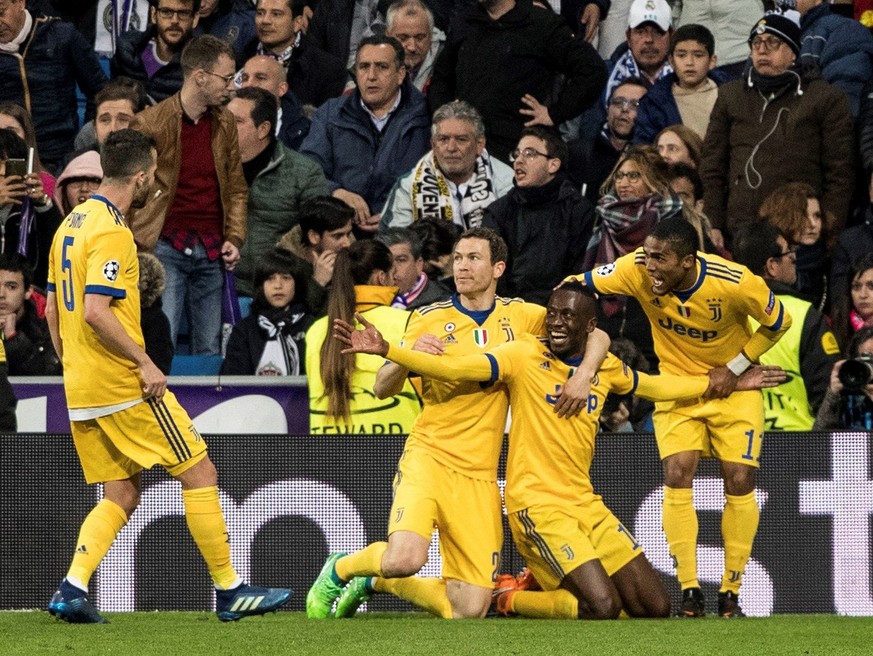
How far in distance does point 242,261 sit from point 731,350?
3.82 meters

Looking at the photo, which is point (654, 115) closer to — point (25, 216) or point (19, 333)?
point (25, 216)

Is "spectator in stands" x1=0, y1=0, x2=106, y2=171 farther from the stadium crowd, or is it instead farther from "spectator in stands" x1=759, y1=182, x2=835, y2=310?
"spectator in stands" x1=759, y1=182, x2=835, y2=310

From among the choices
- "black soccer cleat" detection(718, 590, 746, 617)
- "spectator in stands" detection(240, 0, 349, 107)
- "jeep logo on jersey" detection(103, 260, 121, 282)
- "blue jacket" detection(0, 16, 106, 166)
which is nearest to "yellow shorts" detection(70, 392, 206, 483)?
"jeep logo on jersey" detection(103, 260, 121, 282)

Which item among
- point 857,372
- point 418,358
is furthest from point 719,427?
point 418,358

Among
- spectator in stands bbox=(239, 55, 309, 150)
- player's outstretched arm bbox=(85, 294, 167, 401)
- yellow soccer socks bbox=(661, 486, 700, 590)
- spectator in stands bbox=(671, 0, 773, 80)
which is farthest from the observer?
spectator in stands bbox=(671, 0, 773, 80)

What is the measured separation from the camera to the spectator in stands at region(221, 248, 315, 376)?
30.7 feet

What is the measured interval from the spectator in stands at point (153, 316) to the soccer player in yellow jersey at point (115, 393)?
1.98m

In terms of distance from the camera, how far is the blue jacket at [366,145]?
1109 cm

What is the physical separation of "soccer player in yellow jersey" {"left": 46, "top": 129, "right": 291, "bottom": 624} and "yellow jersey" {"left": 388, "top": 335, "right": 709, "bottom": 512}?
4.41 ft

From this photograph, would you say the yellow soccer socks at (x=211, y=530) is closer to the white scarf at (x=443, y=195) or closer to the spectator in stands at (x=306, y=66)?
the white scarf at (x=443, y=195)

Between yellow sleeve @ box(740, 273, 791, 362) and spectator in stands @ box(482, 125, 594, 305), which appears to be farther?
spectator in stands @ box(482, 125, 594, 305)

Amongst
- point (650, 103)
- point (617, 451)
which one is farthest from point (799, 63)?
point (617, 451)

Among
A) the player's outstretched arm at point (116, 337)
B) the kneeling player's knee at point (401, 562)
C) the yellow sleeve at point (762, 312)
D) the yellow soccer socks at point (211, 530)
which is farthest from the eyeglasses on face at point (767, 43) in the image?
the player's outstretched arm at point (116, 337)

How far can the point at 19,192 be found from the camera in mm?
9547
